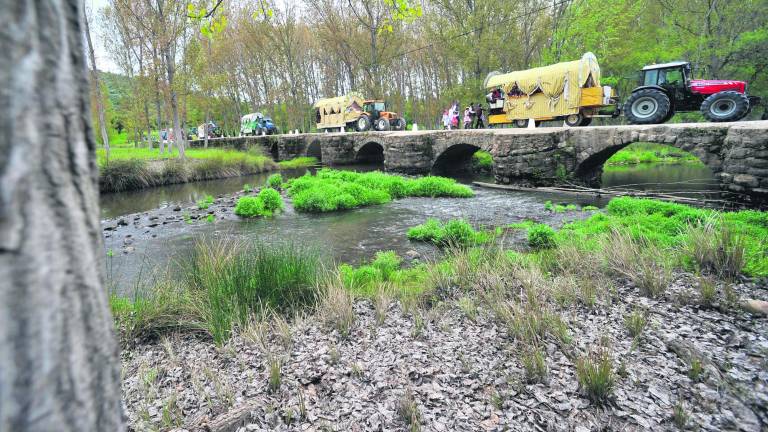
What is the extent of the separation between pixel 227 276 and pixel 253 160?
69.9 feet

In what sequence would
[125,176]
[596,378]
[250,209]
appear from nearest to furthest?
[596,378] → [250,209] → [125,176]

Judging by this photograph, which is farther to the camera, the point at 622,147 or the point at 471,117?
the point at 471,117

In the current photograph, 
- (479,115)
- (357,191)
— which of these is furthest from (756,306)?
(479,115)

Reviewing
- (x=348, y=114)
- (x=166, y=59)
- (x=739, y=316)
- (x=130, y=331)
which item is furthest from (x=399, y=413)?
(x=348, y=114)

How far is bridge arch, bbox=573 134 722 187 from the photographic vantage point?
10422mm

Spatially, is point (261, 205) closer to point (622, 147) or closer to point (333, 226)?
point (333, 226)

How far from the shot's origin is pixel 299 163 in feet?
92.9

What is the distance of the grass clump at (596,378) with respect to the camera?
255 cm

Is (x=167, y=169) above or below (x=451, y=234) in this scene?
above

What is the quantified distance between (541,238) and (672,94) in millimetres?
10282

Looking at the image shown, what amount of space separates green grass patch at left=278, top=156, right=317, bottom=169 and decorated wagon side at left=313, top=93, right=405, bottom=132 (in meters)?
3.23

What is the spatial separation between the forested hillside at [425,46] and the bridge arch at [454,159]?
289 inches

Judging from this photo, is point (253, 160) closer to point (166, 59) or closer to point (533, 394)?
point (166, 59)

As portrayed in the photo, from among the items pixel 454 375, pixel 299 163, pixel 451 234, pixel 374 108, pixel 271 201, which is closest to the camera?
pixel 454 375
